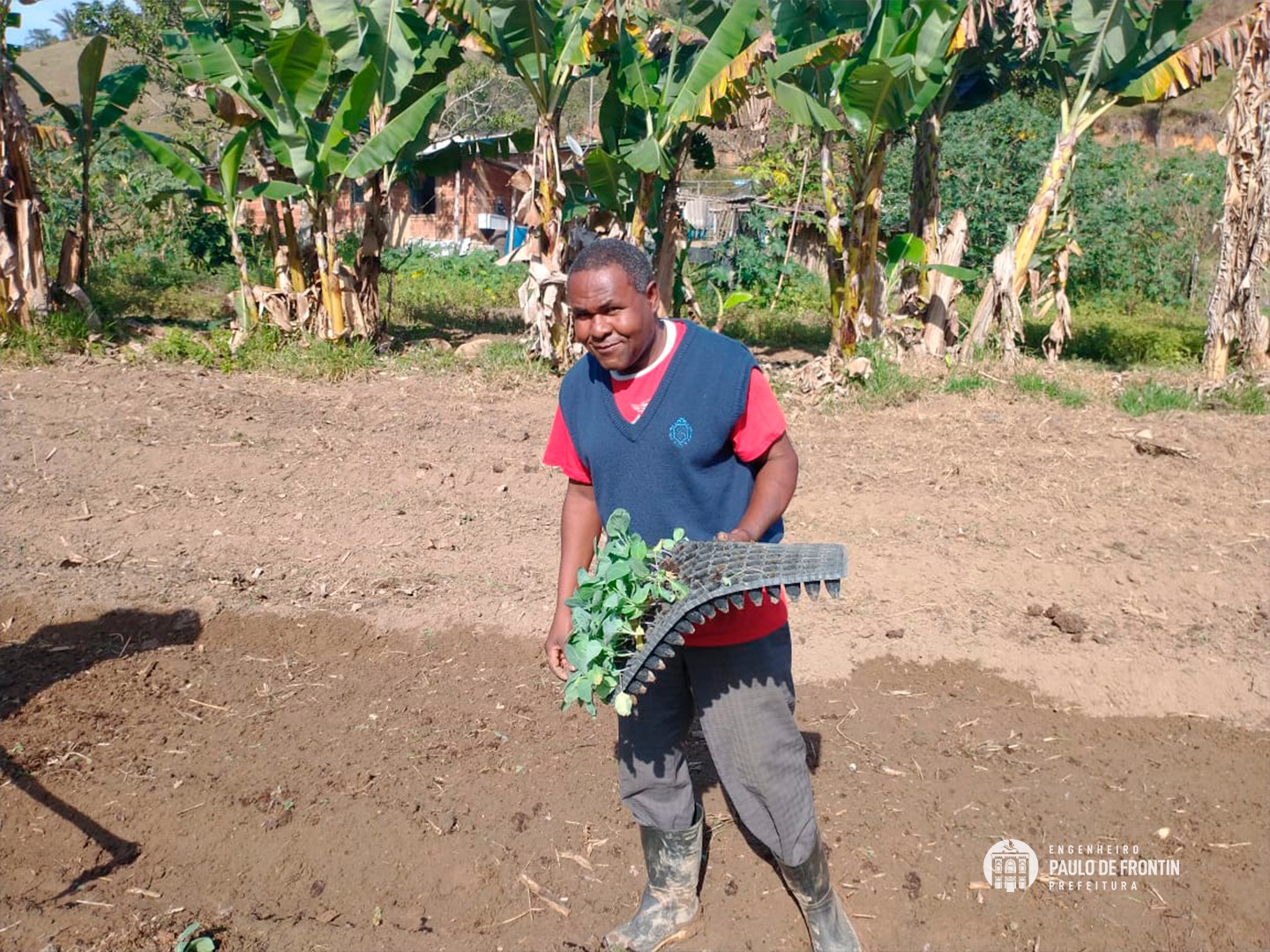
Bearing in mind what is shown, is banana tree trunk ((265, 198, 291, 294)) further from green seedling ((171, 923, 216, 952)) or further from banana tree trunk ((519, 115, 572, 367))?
green seedling ((171, 923, 216, 952))

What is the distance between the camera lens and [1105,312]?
14094 mm

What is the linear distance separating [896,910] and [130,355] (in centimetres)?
797

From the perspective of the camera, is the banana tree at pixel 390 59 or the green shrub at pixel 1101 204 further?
the green shrub at pixel 1101 204

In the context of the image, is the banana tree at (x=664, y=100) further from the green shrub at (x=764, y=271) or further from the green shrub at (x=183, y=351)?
the green shrub at (x=764, y=271)

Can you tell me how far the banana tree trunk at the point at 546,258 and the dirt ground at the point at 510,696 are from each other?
2.18 metres

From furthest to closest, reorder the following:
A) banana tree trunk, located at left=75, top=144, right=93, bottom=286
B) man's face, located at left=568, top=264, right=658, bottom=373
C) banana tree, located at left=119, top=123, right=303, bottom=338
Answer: banana tree trunk, located at left=75, top=144, right=93, bottom=286, banana tree, located at left=119, top=123, right=303, bottom=338, man's face, located at left=568, top=264, right=658, bottom=373

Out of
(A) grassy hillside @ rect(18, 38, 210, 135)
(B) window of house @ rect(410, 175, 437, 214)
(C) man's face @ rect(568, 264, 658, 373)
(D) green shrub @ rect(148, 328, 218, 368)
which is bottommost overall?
(D) green shrub @ rect(148, 328, 218, 368)

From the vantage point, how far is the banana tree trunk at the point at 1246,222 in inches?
341

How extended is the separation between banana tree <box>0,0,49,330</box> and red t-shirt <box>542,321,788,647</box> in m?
8.30

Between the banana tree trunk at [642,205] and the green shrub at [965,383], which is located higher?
the banana tree trunk at [642,205]

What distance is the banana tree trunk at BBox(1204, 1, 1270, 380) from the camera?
867 centimetres

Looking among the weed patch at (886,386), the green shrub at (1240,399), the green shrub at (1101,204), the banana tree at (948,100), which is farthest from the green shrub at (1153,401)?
the green shrub at (1101,204)

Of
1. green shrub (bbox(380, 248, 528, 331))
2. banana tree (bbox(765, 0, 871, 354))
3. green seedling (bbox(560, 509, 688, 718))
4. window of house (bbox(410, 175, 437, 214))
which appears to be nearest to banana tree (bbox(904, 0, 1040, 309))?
banana tree (bbox(765, 0, 871, 354))

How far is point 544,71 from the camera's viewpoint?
8.77 m
